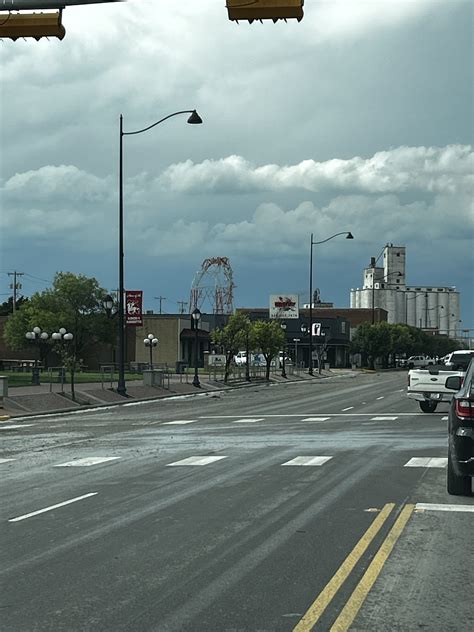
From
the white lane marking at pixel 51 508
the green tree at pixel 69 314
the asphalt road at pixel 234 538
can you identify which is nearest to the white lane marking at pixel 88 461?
the asphalt road at pixel 234 538

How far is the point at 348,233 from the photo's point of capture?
239ft

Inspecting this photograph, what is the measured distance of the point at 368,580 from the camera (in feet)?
24.4

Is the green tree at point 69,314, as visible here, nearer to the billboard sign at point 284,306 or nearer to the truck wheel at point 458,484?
the billboard sign at point 284,306

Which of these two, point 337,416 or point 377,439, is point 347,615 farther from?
point 337,416

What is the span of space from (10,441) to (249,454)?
22.7 feet

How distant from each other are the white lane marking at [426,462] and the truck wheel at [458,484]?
10.8 feet

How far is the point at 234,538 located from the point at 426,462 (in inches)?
286

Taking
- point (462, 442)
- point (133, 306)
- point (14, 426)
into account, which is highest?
point (133, 306)

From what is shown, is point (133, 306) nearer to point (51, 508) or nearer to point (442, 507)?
point (51, 508)

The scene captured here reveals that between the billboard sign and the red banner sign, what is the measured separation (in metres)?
61.9

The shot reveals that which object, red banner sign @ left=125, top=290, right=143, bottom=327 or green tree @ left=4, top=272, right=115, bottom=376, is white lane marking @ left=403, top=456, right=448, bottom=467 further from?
green tree @ left=4, top=272, right=115, bottom=376

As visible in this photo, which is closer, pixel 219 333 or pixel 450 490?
pixel 450 490

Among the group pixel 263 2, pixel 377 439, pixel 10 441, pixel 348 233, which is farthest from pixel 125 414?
pixel 348 233

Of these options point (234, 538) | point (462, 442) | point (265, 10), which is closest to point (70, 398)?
point (462, 442)
